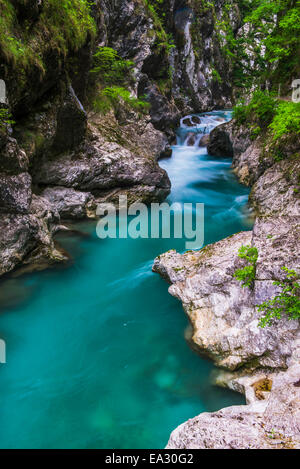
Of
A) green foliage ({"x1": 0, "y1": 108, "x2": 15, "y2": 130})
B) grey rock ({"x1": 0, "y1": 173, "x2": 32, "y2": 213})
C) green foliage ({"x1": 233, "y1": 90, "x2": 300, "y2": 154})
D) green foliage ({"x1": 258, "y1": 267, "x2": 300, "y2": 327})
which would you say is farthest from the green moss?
green foliage ({"x1": 233, "y1": 90, "x2": 300, "y2": 154})

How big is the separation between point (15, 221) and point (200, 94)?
21065mm

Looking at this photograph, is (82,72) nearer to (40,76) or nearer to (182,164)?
(40,76)

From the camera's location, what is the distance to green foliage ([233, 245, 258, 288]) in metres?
4.27

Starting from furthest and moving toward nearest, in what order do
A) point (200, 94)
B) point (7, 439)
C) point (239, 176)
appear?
point (200, 94), point (239, 176), point (7, 439)

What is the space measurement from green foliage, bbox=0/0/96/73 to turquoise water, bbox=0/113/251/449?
444cm

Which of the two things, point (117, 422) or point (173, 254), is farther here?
point (173, 254)

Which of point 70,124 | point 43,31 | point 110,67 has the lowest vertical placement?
point 70,124

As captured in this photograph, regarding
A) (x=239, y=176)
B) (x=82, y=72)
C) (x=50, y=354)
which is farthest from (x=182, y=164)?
(x=50, y=354)

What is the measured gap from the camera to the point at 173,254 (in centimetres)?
602

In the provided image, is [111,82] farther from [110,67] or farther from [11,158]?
[11,158]

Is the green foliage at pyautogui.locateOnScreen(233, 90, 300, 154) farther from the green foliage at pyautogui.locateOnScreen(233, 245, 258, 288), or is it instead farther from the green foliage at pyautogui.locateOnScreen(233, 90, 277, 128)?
the green foliage at pyautogui.locateOnScreen(233, 245, 258, 288)

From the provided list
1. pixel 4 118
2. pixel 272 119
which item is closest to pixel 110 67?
pixel 272 119

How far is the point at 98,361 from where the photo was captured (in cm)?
468

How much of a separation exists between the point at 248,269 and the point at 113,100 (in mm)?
9962
